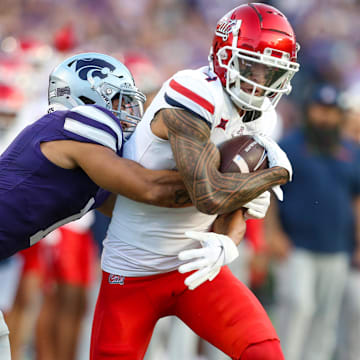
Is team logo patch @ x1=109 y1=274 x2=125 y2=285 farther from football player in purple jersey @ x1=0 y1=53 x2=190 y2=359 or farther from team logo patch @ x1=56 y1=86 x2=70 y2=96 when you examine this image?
team logo patch @ x1=56 y1=86 x2=70 y2=96

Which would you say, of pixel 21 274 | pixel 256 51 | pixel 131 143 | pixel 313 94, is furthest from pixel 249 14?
pixel 21 274

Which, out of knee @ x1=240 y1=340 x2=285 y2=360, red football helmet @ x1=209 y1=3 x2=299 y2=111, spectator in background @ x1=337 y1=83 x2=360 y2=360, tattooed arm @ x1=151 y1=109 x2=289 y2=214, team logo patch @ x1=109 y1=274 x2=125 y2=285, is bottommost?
spectator in background @ x1=337 y1=83 x2=360 y2=360

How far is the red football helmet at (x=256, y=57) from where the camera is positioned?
275 centimetres

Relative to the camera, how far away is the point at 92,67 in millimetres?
3195

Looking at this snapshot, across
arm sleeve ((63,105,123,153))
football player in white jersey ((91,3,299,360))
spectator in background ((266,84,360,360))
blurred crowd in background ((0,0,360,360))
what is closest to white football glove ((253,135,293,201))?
football player in white jersey ((91,3,299,360))

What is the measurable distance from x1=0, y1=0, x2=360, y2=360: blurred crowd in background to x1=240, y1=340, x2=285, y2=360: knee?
241 centimetres

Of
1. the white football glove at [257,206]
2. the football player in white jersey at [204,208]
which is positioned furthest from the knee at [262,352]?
the white football glove at [257,206]

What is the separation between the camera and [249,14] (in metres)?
2.84

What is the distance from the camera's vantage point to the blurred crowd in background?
17.1 feet

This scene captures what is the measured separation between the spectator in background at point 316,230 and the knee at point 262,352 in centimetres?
266

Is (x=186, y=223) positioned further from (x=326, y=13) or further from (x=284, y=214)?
(x=326, y=13)

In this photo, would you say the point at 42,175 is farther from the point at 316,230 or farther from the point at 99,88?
the point at 316,230

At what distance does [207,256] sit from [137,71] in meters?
3.07

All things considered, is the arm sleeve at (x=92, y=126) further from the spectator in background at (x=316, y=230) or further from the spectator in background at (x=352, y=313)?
the spectator in background at (x=352, y=313)
